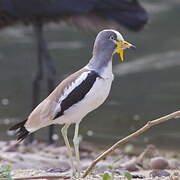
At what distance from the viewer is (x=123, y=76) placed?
37.9ft

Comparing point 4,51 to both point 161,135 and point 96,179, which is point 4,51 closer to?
point 161,135

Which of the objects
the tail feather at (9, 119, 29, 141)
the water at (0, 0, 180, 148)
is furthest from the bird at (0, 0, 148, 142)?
the tail feather at (9, 119, 29, 141)

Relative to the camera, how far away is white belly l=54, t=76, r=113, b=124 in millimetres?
4062

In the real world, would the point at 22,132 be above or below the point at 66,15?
below

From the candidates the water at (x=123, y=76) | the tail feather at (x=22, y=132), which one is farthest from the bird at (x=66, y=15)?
the tail feather at (x=22, y=132)

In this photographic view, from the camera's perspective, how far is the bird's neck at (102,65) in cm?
410

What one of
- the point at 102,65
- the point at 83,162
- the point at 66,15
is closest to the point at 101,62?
the point at 102,65

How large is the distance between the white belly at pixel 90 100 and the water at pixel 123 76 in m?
4.24

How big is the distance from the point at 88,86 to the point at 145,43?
30.2 ft

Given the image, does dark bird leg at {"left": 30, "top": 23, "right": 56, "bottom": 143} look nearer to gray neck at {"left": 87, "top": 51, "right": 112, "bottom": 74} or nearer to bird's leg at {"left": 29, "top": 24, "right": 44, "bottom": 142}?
bird's leg at {"left": 29, "top": 24, "right": 44, "bottom": 142}

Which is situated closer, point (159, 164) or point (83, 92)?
point (83, 92)

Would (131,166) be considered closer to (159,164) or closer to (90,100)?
(159,164)

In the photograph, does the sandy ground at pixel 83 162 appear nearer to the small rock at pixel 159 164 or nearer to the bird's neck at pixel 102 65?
the small rock at pixel 159 164

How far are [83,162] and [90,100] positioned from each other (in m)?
3.20
